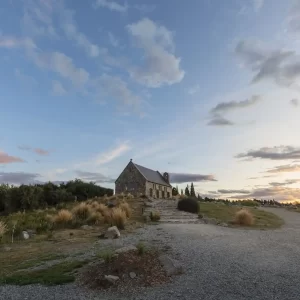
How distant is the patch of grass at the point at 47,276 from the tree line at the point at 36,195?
2738cm

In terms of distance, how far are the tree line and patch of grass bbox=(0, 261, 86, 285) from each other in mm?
27382

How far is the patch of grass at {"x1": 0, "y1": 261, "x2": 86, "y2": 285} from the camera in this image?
7.00 m

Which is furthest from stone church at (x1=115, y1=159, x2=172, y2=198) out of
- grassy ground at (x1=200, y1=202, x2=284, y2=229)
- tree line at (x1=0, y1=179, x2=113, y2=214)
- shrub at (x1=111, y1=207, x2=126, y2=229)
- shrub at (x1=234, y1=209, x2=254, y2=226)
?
shrub at (x1=111, y1=207, x2=126, y2=229)

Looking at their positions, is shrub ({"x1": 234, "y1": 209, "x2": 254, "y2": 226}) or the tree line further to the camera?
the tree line

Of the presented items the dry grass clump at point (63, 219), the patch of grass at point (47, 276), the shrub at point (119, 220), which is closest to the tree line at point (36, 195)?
the dry grass clump at point (63, 219)

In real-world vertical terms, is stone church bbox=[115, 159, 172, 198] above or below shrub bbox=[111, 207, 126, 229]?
above

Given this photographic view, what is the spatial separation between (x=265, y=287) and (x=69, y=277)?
4370 mm

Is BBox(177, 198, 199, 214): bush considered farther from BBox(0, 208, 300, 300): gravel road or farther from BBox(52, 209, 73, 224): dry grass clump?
BBox(0, 208, 300, 300): gravel road

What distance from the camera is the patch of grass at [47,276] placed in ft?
23.0

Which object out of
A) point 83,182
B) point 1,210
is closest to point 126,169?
point 83,182

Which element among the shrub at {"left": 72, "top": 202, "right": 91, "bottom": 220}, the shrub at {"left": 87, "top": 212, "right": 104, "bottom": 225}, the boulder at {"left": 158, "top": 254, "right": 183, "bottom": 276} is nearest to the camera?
the boulder at {"left": 158, "top": 254, "right": 183, "bottom": 276}

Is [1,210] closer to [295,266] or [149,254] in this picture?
[149,254]

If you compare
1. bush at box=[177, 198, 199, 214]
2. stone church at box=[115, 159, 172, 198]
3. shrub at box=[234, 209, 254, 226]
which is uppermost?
stone church at box=[115, 159, 172, 198]

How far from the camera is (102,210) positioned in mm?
20531
